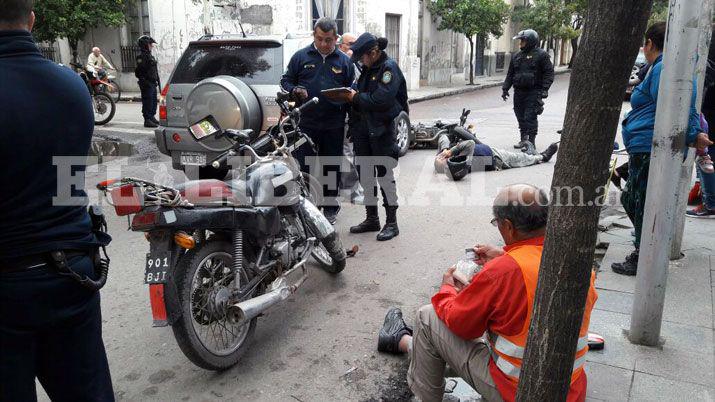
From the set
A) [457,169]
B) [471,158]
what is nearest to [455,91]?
[471,158]

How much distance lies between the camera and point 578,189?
1.53m

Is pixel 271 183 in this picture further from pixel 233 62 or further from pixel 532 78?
pixel 532 78

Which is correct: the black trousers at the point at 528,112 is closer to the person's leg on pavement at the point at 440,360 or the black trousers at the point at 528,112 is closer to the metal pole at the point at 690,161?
the metal pole at the point at 690,161

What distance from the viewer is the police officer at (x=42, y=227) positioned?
1.70 meters

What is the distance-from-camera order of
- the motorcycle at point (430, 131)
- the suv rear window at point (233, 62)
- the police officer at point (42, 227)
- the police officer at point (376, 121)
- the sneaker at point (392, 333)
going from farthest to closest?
the motorcycle at point (430, 131), the suv rear window at point (233, 62), the police officer at point (376, 121), the sneaker at point (392, 333), the police officer at point (42, 227)

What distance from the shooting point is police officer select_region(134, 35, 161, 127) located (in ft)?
39.2

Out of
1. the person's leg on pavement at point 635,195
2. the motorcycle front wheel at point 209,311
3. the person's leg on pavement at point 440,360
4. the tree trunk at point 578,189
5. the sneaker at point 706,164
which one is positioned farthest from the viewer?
the sneaker at point 706,164

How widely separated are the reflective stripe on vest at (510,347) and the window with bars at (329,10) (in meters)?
17.3

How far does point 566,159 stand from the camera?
60.1 inches

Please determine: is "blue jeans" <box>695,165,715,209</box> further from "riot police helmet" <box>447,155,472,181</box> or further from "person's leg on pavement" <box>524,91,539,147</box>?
"person's leg on pavement" <box>524,91,539,147</box>

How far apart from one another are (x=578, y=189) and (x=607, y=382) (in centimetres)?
175

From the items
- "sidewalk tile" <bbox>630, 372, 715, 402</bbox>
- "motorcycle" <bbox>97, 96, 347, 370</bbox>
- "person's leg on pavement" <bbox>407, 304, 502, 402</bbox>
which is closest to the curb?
"motorcycle" <bbox>97, 96, 347, 370</bbox>

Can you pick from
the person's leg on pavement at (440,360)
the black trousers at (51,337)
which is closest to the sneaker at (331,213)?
the person's leg on pavement at (440,360)

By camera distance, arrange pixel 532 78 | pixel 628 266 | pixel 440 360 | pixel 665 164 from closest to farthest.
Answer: pixel 440 360, pixel 665 164, pixel 628 266, pixel 532 78
